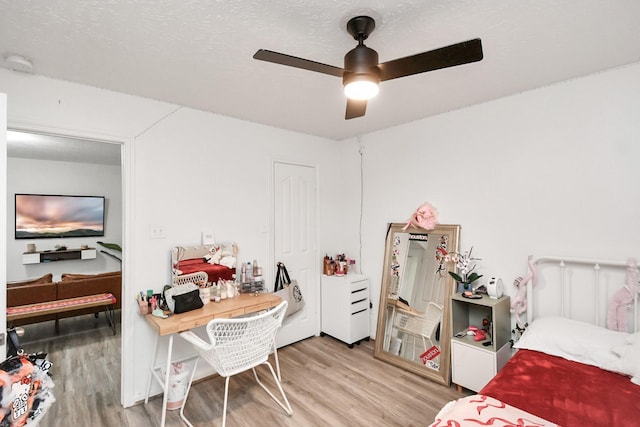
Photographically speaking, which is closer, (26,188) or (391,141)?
(391,141)

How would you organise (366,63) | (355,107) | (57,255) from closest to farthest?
1. (366,63)
2. (355,107)
3. (57,255)

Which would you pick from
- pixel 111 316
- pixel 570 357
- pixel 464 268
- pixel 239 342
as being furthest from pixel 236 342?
pixel 111 316

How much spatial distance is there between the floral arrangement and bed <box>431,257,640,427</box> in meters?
0.35

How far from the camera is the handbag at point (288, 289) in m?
3.33

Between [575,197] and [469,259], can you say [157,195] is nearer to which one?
[469,259]

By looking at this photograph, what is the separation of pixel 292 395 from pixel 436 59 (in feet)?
8.39

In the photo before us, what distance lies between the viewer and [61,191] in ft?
16.7

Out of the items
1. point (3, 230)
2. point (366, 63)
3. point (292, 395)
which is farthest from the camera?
point (292, 395)

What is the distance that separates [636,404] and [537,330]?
0.67 metres

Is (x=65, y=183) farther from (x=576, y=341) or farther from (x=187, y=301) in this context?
(x=576, y=341)

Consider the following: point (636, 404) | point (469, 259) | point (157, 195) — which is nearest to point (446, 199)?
point (469, 259)

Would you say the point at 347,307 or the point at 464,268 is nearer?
the point at 464,268

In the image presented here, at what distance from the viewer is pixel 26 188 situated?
482 cm

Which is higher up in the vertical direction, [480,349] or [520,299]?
[520,299]
